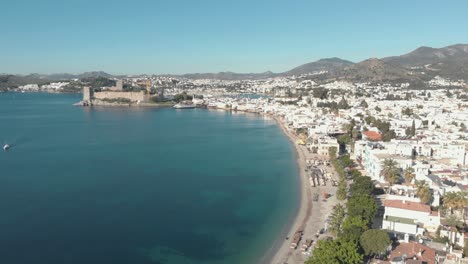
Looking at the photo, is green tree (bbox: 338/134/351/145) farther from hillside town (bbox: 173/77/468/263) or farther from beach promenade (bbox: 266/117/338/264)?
beach promenade (bbox: 266/117/338/264)

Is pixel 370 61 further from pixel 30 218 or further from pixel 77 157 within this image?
pixel 30 218

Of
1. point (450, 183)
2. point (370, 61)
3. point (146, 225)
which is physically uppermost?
point (370, 61)

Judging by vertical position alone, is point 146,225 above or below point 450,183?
below

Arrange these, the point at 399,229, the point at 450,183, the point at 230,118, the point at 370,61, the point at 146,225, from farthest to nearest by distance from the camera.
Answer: the point at 370,61
the point at 230,118
the point at 450,183
the point at 146,225
the point at 399,229

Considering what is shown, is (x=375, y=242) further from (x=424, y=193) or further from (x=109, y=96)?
(x=109, y=96)

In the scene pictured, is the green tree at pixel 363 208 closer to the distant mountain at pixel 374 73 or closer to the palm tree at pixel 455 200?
the palm tree at pixel 455 200

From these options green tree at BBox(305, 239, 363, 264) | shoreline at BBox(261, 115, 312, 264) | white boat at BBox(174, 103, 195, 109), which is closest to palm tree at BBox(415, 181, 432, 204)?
shoreline at BBox(261, 115, 312, 264)

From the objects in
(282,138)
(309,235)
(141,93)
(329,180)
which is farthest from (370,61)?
(309,235)
